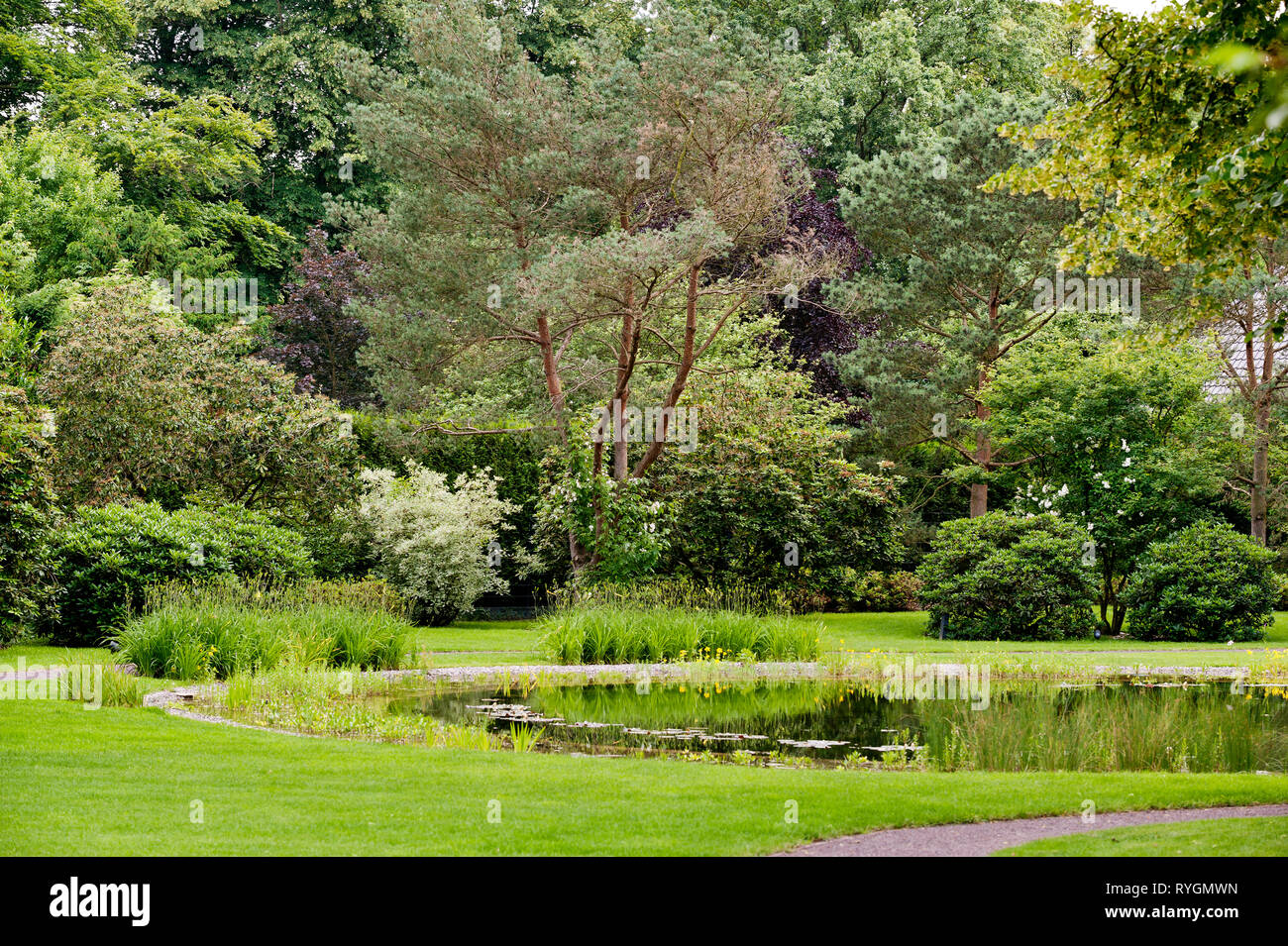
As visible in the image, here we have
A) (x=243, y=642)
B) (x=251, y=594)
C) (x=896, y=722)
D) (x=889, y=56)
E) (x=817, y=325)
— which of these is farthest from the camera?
(x=889, y=56)

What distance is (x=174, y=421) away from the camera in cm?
1823

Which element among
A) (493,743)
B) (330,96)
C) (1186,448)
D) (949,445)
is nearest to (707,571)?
(949,445)

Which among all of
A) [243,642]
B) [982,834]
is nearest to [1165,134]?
[982,834]

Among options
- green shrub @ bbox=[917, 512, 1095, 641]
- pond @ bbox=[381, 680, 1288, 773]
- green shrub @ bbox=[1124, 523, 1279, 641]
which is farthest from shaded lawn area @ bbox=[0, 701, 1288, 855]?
green shrub @ bbox=[1124, 523, 1279, 641]

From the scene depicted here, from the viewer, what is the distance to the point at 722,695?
43.6ft

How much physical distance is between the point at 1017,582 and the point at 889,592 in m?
6.15

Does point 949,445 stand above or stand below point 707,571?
above

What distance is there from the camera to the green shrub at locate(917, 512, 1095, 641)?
61.9 ft

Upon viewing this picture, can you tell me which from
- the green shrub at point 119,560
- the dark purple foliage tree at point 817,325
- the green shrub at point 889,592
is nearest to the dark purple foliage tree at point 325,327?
the dark purple foliage tree at point 817,325

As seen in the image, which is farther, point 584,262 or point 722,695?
point 584,262

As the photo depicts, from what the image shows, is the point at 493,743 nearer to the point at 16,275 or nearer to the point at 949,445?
the point at 949,445

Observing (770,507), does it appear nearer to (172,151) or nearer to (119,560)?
(119,560)

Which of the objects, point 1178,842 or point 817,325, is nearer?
point 1178,842
